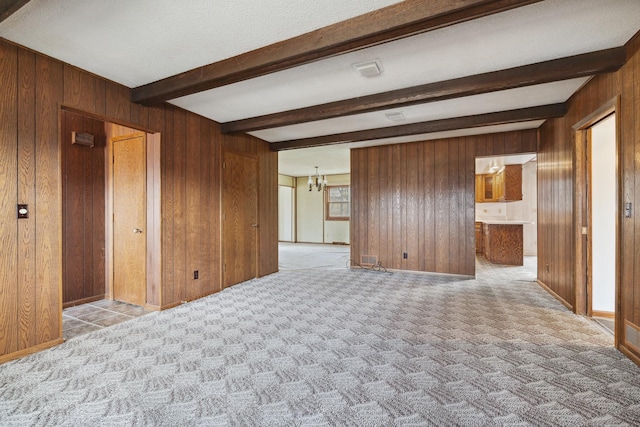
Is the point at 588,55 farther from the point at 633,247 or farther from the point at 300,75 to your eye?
the point at 300,75

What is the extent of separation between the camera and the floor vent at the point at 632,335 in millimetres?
2441

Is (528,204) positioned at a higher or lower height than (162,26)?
lower

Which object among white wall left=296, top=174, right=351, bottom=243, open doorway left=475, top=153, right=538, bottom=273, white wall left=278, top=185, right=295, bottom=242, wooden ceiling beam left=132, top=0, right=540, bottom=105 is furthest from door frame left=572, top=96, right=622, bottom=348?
white wall left=278, top=185, right=295, bottom=242

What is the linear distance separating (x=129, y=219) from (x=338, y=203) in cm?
798

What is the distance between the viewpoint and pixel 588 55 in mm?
2693

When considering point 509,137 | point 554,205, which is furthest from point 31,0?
point 509,137

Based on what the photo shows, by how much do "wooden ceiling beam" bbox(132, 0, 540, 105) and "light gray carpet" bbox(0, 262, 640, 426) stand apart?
2372 millimetres

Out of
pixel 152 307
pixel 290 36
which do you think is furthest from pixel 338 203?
pixel 290 36

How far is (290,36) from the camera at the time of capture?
243cm

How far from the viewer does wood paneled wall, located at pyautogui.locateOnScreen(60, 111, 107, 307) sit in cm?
399

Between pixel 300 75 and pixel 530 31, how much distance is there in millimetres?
1936

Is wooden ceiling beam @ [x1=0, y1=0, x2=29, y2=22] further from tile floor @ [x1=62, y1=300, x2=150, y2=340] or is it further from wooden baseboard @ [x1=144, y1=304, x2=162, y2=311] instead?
wooden baseboard @ [x1=144, y1=304, x2=162, y2=311]

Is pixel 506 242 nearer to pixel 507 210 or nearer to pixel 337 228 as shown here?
pixel 507 210

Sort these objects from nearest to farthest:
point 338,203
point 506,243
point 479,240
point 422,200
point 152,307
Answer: point 152,307, point 422,200, point 506,243, point 479,240, point 338,203
